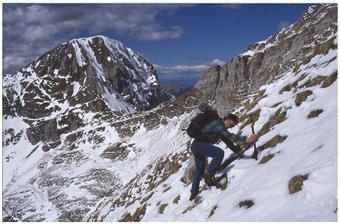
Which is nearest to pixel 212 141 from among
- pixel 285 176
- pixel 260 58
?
pixel 285 176

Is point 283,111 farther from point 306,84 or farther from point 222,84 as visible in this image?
point 222,84

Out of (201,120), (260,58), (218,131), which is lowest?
(218,131)

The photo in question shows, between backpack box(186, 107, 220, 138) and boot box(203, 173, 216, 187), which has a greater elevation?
backpack box(186, 107, 220, 138)

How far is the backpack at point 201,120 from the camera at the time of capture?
44.2 feet

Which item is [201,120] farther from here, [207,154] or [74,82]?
[74,82]

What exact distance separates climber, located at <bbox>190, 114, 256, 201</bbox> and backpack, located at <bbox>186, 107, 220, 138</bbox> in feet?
0.32

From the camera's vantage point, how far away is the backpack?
13.5 m

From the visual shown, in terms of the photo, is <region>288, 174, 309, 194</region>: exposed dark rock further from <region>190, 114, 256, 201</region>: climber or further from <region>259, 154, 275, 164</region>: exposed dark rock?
<region>190, 114, 256, 201</region>: climber

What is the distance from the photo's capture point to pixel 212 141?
13.9 metres

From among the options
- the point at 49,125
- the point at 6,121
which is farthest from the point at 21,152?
the point at 6,121

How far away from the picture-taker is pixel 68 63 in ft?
601

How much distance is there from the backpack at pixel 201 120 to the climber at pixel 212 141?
10 cm

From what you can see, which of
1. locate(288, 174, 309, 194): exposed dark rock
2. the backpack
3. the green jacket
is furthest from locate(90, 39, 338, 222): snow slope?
the backpack

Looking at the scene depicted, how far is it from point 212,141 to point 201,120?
839 millimetres
